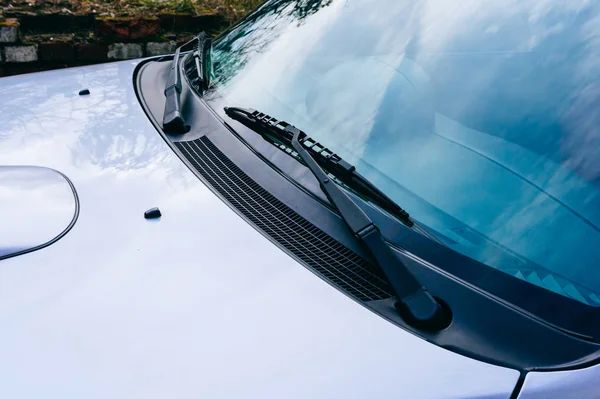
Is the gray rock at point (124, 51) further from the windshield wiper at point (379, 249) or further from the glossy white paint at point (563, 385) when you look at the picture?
the glossy white paint at point (563, 385)

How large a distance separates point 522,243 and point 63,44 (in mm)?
3099

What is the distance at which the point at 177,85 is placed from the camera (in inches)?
68.2

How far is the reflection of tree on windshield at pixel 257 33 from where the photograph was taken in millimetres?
1762

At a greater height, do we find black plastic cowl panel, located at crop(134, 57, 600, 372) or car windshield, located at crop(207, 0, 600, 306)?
car windshield, located at crop(207, 0, 600, 306)

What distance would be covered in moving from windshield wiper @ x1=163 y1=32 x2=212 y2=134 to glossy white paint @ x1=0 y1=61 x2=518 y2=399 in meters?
0.29

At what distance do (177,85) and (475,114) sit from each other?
88cm

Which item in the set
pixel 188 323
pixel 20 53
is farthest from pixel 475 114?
pixel 20 53

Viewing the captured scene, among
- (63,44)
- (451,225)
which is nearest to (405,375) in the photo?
(451,225)

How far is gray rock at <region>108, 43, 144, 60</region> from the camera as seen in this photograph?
3.55 metres

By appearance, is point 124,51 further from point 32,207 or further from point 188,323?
point 188,323

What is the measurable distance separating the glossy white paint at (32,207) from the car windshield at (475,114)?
527 mm

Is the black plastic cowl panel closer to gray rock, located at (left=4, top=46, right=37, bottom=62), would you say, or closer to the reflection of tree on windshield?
Result: the reflection of tree on windshield

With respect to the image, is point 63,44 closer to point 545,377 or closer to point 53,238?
point 53,238

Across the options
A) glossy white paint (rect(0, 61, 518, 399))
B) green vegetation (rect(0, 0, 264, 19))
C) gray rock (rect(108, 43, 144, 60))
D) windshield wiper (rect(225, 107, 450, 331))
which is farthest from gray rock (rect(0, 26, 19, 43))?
windshield wiper (rect(225, 107, 450, 331))
